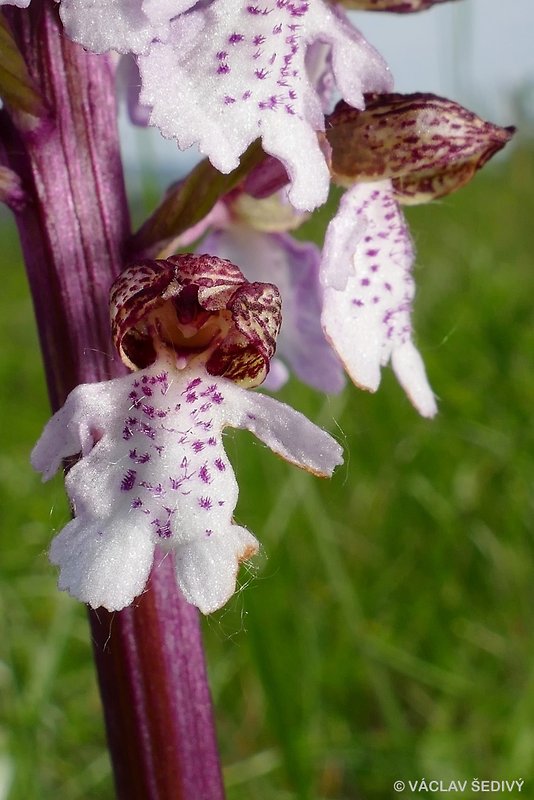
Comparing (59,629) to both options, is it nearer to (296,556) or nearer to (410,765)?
(410,765)

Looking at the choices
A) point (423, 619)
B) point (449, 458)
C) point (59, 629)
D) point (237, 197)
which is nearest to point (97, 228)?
point (237, 197)

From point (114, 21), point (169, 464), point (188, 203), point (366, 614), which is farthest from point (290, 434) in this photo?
point (366, 614)

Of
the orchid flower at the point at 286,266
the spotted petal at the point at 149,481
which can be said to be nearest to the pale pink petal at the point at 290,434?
the spotted petal at the point at 149,481

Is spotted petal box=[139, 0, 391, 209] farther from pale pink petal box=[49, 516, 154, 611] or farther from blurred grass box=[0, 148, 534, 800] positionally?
blurred grass box=[0, 148, 534, 800]

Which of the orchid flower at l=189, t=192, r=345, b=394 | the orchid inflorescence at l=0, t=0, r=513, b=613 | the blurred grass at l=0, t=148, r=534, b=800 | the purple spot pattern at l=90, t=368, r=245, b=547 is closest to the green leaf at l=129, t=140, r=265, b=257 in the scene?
the orchid inflorescence at l=0, t=0, r=513, b=613

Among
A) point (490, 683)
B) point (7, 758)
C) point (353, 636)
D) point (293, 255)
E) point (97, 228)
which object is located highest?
point (97, 228)
